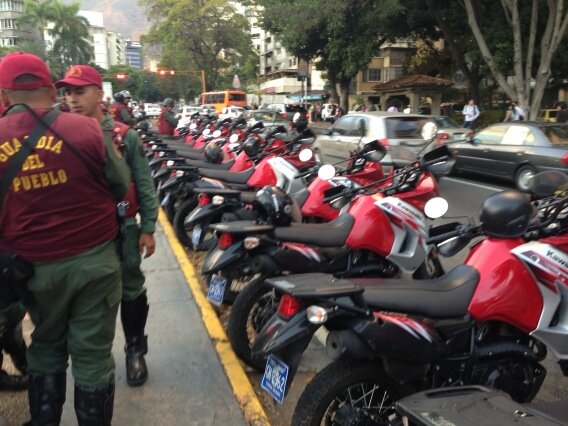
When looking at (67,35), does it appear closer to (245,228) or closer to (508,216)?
(245,228)

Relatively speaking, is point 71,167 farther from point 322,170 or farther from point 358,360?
point 322,170

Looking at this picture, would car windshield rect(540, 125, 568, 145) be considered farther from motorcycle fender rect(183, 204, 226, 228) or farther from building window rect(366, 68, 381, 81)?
building window rect(366, 68, 381, 81)

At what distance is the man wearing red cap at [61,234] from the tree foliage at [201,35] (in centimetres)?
5515

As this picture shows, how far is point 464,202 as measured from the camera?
8875mm

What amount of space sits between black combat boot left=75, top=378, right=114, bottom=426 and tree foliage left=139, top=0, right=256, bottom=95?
2185 inches

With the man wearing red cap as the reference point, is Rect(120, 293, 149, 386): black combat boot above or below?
below

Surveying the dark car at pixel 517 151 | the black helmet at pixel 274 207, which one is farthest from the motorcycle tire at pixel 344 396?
the dark car at pixel 517 151

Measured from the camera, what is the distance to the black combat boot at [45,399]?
90.7 inches

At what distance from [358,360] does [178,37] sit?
58.2 m

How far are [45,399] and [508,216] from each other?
7.50 feet

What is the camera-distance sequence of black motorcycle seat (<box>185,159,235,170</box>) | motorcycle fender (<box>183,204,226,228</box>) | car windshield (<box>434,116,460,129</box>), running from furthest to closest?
car windshield (<box>434,116,460,129</box>) → black motorcycle seat (<box>185,159,235,170</box>) → motorcycle fender (<box>183,204,226,228</box>)

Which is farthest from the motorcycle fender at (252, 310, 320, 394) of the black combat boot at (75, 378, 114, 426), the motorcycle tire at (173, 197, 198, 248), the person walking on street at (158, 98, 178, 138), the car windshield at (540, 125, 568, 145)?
the person walking on street at (158, 98, 178, 138)

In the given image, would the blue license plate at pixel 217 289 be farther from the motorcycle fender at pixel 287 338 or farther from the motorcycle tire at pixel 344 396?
the motorcycle tire at pixel 344 396

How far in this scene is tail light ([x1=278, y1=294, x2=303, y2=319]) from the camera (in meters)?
2.20
